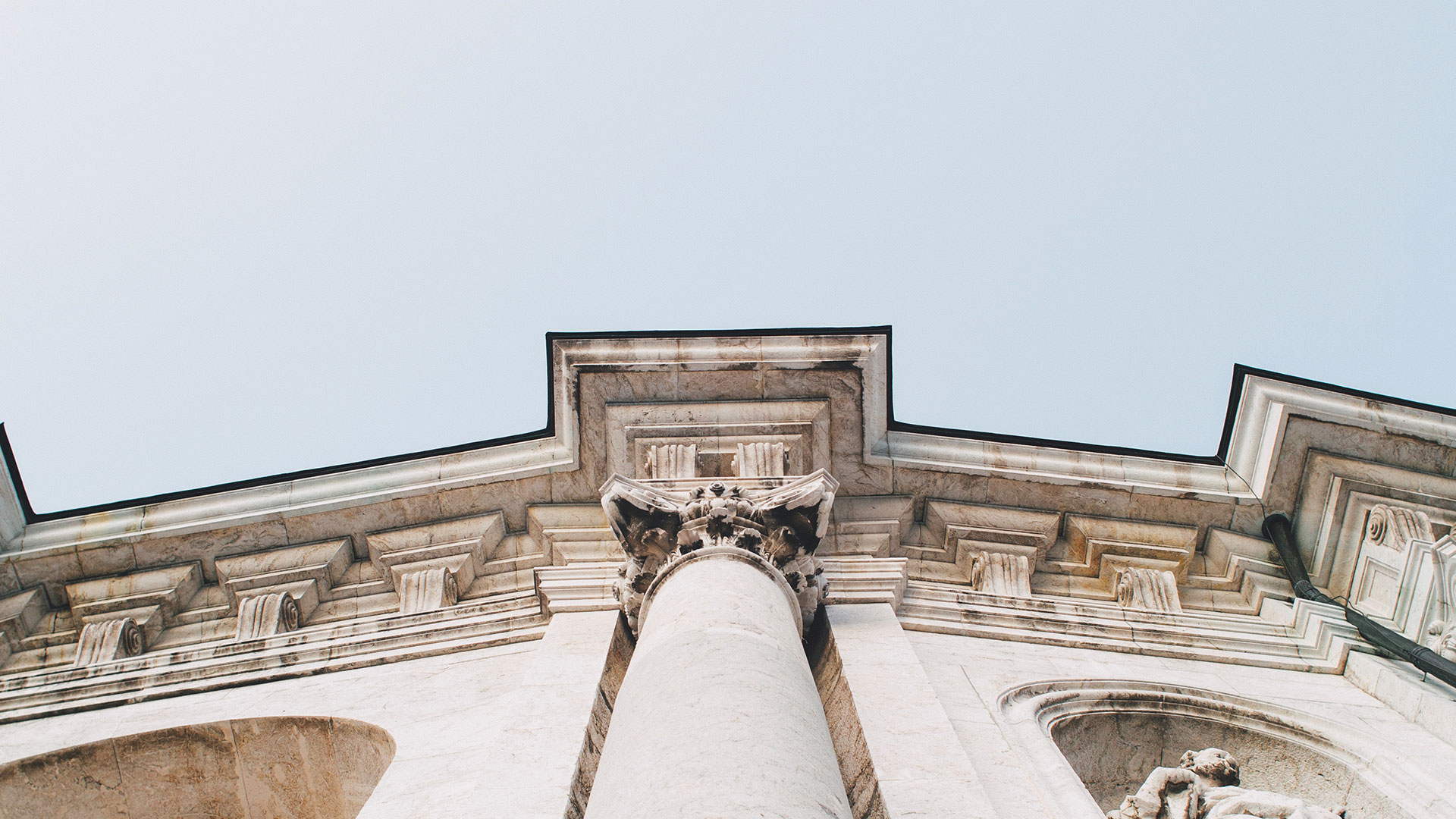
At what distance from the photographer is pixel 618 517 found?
368 inches

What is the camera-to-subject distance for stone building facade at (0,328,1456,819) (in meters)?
7.12

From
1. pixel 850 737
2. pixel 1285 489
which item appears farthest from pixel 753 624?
pixel 1285 489

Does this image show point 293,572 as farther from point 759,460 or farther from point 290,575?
point 759,460

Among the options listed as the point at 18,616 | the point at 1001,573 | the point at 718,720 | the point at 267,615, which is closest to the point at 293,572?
the point at 267,615

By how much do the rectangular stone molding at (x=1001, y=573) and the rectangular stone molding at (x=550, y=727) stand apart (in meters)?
3.60

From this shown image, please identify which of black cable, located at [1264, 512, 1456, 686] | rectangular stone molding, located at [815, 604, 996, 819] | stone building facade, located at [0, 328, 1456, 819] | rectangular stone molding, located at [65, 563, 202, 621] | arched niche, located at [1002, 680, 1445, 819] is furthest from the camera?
rectangular stone molding, located at [65, 563, 202, 621]

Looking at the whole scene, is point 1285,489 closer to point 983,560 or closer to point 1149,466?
point 1149,466

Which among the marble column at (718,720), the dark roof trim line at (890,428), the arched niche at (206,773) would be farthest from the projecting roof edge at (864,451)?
the marble column at (718,720)

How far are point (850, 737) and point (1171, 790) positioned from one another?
6.41ft

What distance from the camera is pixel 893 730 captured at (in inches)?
294

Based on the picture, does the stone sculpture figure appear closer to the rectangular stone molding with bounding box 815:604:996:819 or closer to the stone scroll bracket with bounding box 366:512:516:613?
the rectangular stone molding with bounding box 815:604:996:819

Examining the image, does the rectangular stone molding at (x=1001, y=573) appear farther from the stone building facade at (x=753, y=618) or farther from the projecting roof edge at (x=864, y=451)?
the projecting roof edge at (x=864, y=451)

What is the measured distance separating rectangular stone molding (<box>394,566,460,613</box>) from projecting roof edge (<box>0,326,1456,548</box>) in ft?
2.75

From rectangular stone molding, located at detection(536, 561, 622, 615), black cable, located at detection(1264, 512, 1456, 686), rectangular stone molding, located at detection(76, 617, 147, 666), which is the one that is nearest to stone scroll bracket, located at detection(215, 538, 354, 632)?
rectangular stone molding, located at detection(76, 617, 147, 666)
